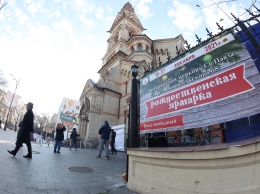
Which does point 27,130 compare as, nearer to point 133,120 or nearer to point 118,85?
point 133,120

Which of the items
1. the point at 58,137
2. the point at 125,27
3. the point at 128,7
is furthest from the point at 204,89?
the point at 128,7

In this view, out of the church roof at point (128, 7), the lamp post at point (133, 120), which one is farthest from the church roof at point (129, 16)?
the lamp post at point (133, 120)

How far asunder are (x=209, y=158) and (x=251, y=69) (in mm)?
2036

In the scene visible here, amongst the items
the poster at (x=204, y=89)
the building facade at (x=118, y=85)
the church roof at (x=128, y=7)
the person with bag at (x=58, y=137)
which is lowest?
the person with bag at (x=58, y=137)

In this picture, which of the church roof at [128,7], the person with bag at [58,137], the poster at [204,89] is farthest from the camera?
the church roof at [128,7]

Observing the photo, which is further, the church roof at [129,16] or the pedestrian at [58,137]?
the church roof at [129,16]

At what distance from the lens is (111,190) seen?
3736mm

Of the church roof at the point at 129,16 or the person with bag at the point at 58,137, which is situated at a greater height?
the church roof at the point at 129,16

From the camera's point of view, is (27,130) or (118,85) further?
(118,85)

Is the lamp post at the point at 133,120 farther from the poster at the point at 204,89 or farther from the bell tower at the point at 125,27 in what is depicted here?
the bell tower at the point at 125,27

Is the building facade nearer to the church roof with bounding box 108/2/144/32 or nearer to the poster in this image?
the church roof with bounding box 108/2/144/32

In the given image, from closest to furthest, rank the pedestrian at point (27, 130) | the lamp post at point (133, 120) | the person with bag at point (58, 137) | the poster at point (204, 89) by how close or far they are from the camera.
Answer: the poster at point (204, 89)
the lamp post at point (133, 120)
the pedestrian at point (27, 130)
the person with bag at point (58, 137)

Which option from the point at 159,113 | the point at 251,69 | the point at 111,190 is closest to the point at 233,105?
the point at 251,69

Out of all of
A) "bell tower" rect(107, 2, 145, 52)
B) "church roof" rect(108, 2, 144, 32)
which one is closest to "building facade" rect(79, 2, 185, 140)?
"bell tower" rect(107, 2, 145, 52)
